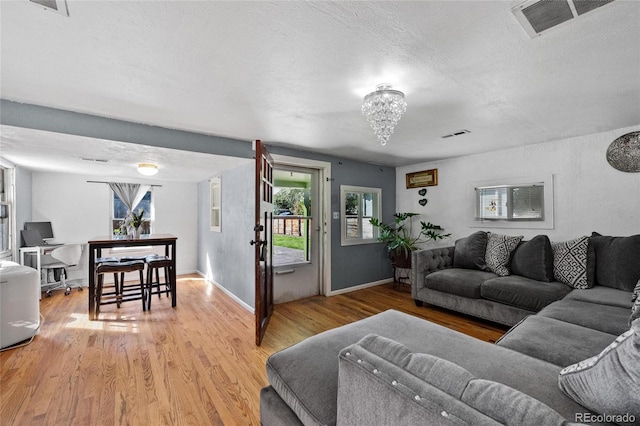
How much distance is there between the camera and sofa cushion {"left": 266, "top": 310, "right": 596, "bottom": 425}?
1.03 metres

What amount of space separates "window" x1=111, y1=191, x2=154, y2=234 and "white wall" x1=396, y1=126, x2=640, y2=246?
18.3 ft

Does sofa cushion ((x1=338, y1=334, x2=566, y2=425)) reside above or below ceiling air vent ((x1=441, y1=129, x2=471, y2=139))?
below

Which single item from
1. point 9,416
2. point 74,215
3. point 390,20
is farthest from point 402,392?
point 74,215

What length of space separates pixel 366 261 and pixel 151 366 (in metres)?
3.40

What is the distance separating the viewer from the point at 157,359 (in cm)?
236

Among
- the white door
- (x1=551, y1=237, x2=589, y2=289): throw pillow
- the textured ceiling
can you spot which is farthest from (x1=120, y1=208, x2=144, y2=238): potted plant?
(x1=551, y1=237, x2=589, y2=289): throw pillow

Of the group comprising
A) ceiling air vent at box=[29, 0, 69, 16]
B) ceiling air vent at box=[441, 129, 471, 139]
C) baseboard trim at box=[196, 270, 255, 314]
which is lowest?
baseboard trim at box=[196, 270, 255, 314]

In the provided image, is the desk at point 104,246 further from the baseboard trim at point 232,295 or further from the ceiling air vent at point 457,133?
the ceiling air vent at point 457,133

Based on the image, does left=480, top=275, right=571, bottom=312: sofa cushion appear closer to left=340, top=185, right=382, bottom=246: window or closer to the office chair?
left=340, top=185, right=382, bottom=246: window

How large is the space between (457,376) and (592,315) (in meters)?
2.04

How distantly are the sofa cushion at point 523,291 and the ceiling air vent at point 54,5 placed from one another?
3.86 metres

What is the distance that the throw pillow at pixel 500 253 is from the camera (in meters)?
3.21

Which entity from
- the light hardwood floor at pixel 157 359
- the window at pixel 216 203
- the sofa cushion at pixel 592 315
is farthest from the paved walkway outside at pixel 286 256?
the sofa cushion at pixel 592 315

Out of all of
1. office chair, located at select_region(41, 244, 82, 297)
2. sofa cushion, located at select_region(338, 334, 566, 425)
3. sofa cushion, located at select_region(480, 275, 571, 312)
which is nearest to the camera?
sofa cushion, located at select_region(338, 334, 566, 425)
